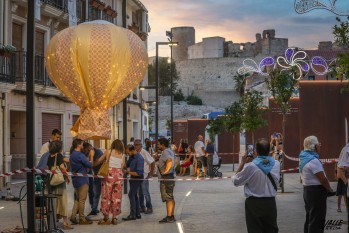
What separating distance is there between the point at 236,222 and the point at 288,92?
32.2ft

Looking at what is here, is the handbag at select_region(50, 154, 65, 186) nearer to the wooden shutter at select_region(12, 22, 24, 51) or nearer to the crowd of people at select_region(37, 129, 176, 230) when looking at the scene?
the crowd of people at select_region(37, 129, 176, 230)

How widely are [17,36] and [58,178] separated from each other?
13604 millimetres

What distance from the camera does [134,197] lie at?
48.4 ft

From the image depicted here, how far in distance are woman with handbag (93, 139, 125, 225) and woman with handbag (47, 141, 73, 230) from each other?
1027 mm

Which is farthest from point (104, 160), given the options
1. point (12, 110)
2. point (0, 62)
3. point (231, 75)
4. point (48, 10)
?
point (231, 75)

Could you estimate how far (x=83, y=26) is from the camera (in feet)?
45.8

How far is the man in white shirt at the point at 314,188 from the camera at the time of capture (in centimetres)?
1035

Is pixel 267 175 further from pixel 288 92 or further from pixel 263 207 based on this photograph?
pixel 288 92

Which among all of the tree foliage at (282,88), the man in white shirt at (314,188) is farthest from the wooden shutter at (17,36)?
the man in white shirt at (314,188)

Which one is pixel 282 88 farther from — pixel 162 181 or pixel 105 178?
pixel 105 178

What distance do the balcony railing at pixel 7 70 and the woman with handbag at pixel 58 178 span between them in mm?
10373

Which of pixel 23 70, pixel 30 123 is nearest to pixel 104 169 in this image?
pixel 30 123

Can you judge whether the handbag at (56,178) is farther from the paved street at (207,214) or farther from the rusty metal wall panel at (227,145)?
the rusty metal wall panel at (227,145)

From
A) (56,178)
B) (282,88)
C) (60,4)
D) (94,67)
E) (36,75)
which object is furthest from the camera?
(60,4)
